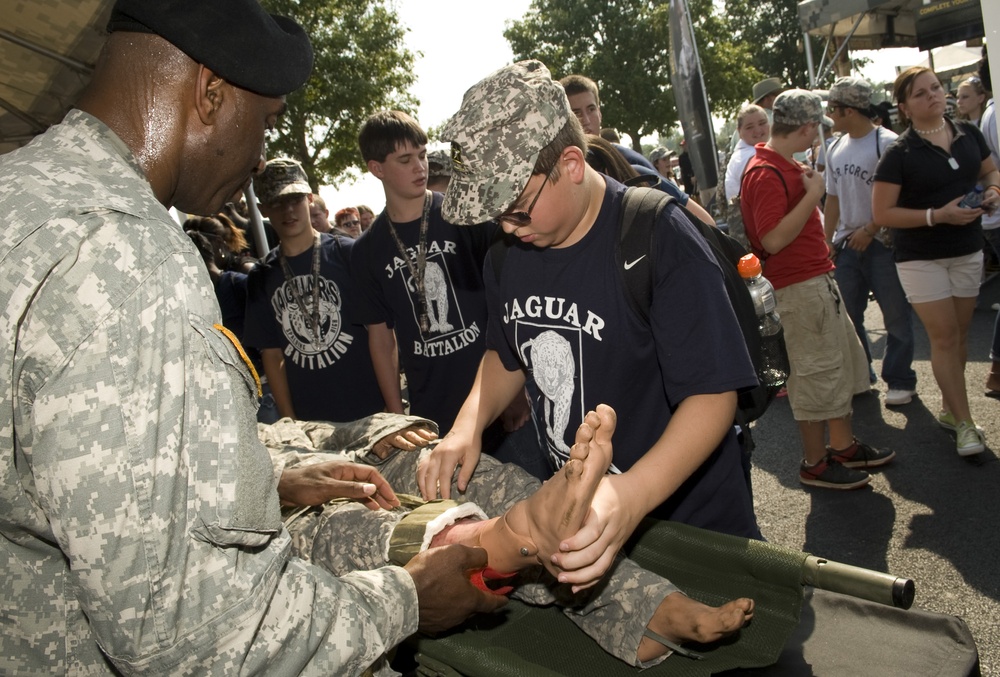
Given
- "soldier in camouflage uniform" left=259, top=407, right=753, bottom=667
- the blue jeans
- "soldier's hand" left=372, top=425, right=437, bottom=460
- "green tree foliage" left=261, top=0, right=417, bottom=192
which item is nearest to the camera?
"soldier in camouflage uniform" left=259, top=407, right=753, bottom=667

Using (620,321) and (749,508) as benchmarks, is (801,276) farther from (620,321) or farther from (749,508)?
(620,321)

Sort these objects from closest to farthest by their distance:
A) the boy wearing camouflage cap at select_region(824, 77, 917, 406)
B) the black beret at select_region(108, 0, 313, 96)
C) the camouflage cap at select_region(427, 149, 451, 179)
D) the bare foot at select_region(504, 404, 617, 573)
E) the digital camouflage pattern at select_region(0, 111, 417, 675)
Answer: the digital camouflage pattern at select_region(0, 111, 417, 675)
the black beret at select_region(108, 0, 313, 96)
the bare foot at select_region(504, 404, 617, 573)
the camouflage cap at select_region(427, 149, 451, 179)
the boy wearing camouflage cap at select_region(824, 77, 917, 406)

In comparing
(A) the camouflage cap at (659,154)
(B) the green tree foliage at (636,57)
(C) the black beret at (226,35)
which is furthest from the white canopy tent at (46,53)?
(B) the green tree foliage at (636,57)

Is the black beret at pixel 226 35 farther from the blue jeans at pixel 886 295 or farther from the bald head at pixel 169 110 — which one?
the blue jeans at pixel 886 295

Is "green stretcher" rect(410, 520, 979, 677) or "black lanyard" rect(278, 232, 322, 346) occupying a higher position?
"black lanyard" rect(278, 232, 322, 346)

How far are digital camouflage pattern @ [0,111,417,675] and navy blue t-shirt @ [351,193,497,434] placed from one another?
2.24 metres

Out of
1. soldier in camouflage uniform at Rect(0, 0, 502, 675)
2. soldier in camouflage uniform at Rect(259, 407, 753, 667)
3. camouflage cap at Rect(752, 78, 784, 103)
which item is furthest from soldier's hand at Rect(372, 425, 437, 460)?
camouflage cap at Rect(752, 78, 784, 103)

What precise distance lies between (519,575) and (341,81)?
65.5ft

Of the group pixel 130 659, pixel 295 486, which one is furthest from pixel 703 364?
pixel 295 486

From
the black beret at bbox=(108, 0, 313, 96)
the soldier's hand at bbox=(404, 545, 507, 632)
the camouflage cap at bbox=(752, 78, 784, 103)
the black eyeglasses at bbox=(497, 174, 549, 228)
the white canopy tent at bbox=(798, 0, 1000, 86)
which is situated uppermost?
the white canopy tent at bbox=(798, 0, 1000, 86)

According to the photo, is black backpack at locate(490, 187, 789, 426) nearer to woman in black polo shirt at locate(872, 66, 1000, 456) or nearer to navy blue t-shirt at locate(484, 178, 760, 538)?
navy blue t-shirt at locate(484, 178, 760, 538)

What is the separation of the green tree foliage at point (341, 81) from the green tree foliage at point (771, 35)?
983 inches

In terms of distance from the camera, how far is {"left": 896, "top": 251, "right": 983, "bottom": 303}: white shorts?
14.5ft

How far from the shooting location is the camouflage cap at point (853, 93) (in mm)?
5133
